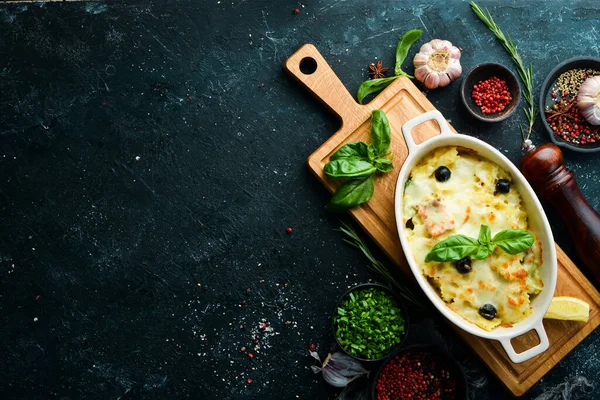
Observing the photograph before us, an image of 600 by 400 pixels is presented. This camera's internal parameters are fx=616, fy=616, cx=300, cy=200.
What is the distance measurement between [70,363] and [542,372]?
7.78ft

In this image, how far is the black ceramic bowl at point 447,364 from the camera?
2949 millimetres

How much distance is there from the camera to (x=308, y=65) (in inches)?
129

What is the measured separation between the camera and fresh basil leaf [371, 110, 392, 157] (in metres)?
2.96

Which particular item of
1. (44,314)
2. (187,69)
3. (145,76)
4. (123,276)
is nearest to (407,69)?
(187,69)

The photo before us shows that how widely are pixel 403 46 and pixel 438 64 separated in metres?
0.20

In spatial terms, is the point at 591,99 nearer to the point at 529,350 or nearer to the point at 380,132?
the point at 380,132

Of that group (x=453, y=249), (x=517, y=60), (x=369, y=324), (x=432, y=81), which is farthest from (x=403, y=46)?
(x=369, y=324)

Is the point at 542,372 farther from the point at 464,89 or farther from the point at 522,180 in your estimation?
the point at 464,89

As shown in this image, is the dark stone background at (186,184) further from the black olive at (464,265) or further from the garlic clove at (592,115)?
the black olive at (464,265)

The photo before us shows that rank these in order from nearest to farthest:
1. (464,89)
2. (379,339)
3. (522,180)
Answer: (522,180) → (379,339) → (464,89)

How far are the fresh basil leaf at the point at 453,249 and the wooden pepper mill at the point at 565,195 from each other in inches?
22.5

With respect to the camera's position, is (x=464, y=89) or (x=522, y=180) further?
(x=464, y=89)

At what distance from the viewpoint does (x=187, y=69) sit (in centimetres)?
327

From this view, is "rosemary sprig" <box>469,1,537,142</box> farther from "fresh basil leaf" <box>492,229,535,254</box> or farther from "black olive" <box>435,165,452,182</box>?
"fresh basil leaf" <box>492,229,535,254</box>
